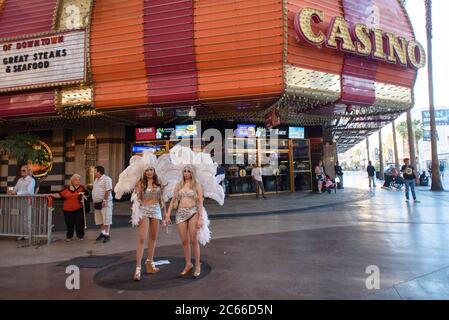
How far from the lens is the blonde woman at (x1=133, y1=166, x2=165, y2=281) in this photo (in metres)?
5.32

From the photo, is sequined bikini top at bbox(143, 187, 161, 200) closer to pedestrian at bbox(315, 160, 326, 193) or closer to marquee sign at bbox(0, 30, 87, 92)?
marquee sign at bbox(0, 30, 87, 92)

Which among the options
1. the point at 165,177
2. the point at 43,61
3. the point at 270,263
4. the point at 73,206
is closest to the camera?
the point at 270,263

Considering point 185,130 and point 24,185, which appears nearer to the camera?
point 24,185

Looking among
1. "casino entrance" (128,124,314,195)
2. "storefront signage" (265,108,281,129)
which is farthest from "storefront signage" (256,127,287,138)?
"storefront signage" (265,108,281,129)

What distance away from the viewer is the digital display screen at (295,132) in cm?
1952

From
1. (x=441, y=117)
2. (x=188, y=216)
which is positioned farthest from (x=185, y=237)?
(x=441, y=117)

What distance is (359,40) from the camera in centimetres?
1184

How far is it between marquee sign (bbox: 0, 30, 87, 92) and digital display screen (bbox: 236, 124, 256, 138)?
27.4 ft

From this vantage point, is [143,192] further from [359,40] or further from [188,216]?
[359,40]

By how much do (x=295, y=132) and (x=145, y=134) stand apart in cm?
853

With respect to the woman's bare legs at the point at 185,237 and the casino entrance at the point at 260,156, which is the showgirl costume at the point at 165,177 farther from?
the casino entrance at the point at 260,156

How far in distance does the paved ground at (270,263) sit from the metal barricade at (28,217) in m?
0.37
